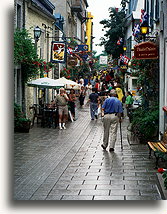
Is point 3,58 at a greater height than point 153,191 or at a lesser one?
greater

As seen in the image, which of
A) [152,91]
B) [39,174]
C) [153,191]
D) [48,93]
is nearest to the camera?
[153,191]

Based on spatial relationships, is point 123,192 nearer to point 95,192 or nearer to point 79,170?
point 95,192

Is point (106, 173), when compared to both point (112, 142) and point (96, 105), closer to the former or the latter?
point (112, 142)

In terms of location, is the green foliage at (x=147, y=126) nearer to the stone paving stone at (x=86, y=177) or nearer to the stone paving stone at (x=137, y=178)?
the stone paving stone at (x=137, y=178)

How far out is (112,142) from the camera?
14859mm

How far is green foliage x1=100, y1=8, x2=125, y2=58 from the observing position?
47891 millimetres

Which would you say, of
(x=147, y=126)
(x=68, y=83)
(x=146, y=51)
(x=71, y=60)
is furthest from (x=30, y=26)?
(x=71, y=60)

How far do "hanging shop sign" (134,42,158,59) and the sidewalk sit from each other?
281cm

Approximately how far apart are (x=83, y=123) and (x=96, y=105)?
2.01 m

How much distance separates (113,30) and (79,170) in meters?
37.7

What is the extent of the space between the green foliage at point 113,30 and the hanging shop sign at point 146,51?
104 feet

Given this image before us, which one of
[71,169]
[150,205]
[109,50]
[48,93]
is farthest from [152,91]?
[109,50]

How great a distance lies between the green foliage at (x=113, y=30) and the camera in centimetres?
4789

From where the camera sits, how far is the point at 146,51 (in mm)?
15984
